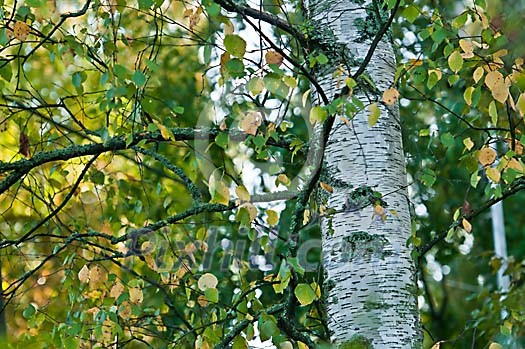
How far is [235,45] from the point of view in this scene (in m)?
1.60

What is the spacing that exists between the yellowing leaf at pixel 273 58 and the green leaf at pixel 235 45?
0.15ft

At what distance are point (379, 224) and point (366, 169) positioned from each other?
13 cm

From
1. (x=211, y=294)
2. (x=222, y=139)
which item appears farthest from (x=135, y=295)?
(x=222, y=139)

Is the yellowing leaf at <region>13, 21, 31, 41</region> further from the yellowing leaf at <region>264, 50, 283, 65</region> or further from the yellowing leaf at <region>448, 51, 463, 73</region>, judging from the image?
the yellowing leaf at <region>448, 51, 463, 73</region>

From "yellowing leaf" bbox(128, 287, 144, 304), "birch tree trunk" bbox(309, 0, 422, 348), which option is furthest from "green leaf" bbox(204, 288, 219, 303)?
"yellowing leaf" bbox(128, 287, 144, 304)

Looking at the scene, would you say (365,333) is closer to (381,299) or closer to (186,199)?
(381,299)

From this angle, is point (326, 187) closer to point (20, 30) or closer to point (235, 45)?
point (235, 45)

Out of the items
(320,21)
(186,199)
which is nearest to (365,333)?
(320,21)

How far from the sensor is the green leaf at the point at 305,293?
1.58 meters

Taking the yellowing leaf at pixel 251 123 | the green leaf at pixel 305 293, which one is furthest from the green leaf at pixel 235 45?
the green leaf at pixel 305 293

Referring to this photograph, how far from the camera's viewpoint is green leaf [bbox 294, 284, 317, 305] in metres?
1.58

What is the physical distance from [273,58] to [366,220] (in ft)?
1.43

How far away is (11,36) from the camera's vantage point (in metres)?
2.12

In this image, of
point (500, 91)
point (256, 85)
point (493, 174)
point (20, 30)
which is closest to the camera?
point (256, 85)
